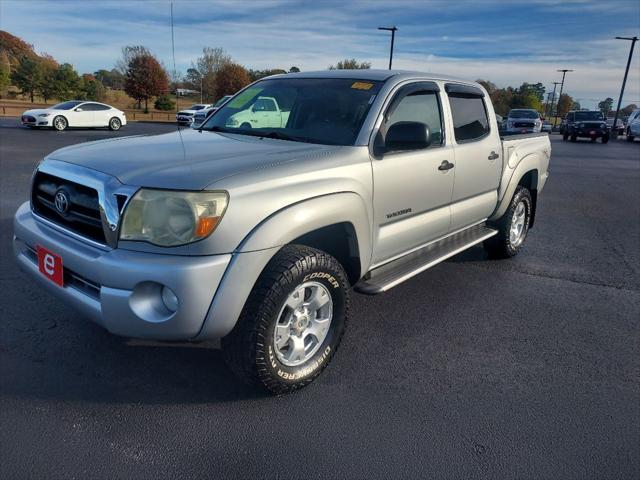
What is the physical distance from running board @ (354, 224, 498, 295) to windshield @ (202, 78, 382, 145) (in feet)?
3.09

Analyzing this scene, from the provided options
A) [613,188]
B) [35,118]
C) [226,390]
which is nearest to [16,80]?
[35,118]

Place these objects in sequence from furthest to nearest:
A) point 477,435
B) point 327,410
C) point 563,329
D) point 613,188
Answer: point 613,188 < point 563,329 < point 327,410 < point 477,435

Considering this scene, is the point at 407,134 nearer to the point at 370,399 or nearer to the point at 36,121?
the point at 370,399

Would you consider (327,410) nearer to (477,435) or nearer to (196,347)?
(477,435)

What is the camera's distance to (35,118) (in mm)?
21672

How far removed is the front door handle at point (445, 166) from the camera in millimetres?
4008

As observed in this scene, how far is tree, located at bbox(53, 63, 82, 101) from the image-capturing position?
45906 mm

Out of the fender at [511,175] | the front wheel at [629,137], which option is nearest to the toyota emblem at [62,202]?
the fender at [511,175]

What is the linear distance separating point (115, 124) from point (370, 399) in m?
24.8

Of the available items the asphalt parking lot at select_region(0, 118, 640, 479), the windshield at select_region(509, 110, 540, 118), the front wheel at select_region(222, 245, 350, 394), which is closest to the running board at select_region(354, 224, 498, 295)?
the front wheel at select_region(222, 245, 350, 394)

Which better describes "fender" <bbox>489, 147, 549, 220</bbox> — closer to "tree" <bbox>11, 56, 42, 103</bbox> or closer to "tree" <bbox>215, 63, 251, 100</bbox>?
"tree" <bbox>215, 63, 251, 100</bbox>

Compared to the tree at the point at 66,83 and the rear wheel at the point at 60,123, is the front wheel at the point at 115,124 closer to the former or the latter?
the rear wheel at the point at 60,123

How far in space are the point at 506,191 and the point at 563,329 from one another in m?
1.69

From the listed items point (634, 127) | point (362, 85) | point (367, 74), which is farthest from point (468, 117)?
point (634, 127)
